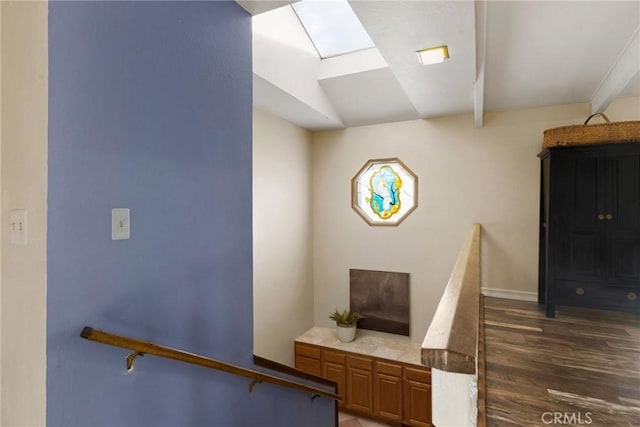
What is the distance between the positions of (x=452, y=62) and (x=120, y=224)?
238cm

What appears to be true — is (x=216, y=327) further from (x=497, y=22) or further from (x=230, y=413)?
(x=497, y=22)

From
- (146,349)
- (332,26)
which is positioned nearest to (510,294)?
(332,26)

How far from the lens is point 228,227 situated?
1.67 meters

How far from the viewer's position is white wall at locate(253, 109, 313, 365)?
3.52m

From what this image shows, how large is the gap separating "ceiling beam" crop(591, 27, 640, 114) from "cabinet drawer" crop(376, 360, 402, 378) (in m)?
3.23

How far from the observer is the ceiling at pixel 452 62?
1933mm

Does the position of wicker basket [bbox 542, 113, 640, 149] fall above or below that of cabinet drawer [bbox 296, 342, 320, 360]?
above

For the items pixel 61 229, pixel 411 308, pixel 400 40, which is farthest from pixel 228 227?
pixel 411 308

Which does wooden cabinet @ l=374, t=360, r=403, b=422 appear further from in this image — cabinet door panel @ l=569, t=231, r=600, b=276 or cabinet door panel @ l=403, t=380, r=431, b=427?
cabinet door panel @ l=569, t=231, r=600, b=276

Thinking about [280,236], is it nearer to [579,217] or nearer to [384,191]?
[384,191]

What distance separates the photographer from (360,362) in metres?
3.76

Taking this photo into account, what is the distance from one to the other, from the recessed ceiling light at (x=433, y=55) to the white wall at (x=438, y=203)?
156 cm

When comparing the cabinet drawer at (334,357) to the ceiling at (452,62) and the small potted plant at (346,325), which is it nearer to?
the small potted plant at (346,325)

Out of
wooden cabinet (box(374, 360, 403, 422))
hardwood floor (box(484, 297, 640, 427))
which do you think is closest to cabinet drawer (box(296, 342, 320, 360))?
wooden cabinet (box(374, 360, 403, 422))
